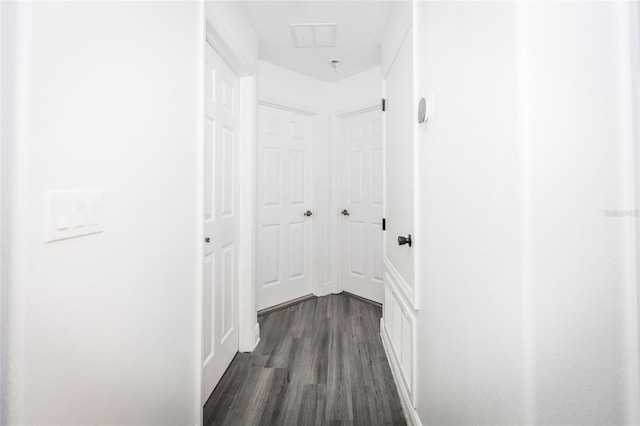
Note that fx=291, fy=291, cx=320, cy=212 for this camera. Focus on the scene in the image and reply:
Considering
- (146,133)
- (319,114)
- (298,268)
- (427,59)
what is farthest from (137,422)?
(319,114)

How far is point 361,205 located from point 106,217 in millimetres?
2604

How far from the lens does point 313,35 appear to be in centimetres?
239

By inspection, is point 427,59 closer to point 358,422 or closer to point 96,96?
point 96,96

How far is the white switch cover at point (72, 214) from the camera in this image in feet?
2.17

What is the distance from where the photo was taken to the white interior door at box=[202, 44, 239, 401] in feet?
5.24

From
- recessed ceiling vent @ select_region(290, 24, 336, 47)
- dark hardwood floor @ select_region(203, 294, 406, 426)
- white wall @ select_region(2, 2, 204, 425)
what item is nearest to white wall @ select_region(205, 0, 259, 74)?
white wall @ select_region(2, 2, 204, 425)

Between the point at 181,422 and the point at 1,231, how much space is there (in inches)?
42.1

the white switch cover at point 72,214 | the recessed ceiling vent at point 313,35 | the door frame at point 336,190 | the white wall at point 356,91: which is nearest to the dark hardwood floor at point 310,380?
the door frame at point 336,190

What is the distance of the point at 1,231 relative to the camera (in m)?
0.59

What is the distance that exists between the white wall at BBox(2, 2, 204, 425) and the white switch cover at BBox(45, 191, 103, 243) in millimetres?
22

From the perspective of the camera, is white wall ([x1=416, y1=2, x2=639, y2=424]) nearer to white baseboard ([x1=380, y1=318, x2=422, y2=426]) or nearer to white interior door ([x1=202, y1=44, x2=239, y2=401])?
white baseboard ([x1=380, y1=318, x2=422, y2=426])

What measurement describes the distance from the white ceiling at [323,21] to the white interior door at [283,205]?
0.51 metres

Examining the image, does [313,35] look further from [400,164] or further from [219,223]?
[219,223]

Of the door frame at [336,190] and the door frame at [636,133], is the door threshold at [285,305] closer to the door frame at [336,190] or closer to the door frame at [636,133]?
the door frame at [336,190]
